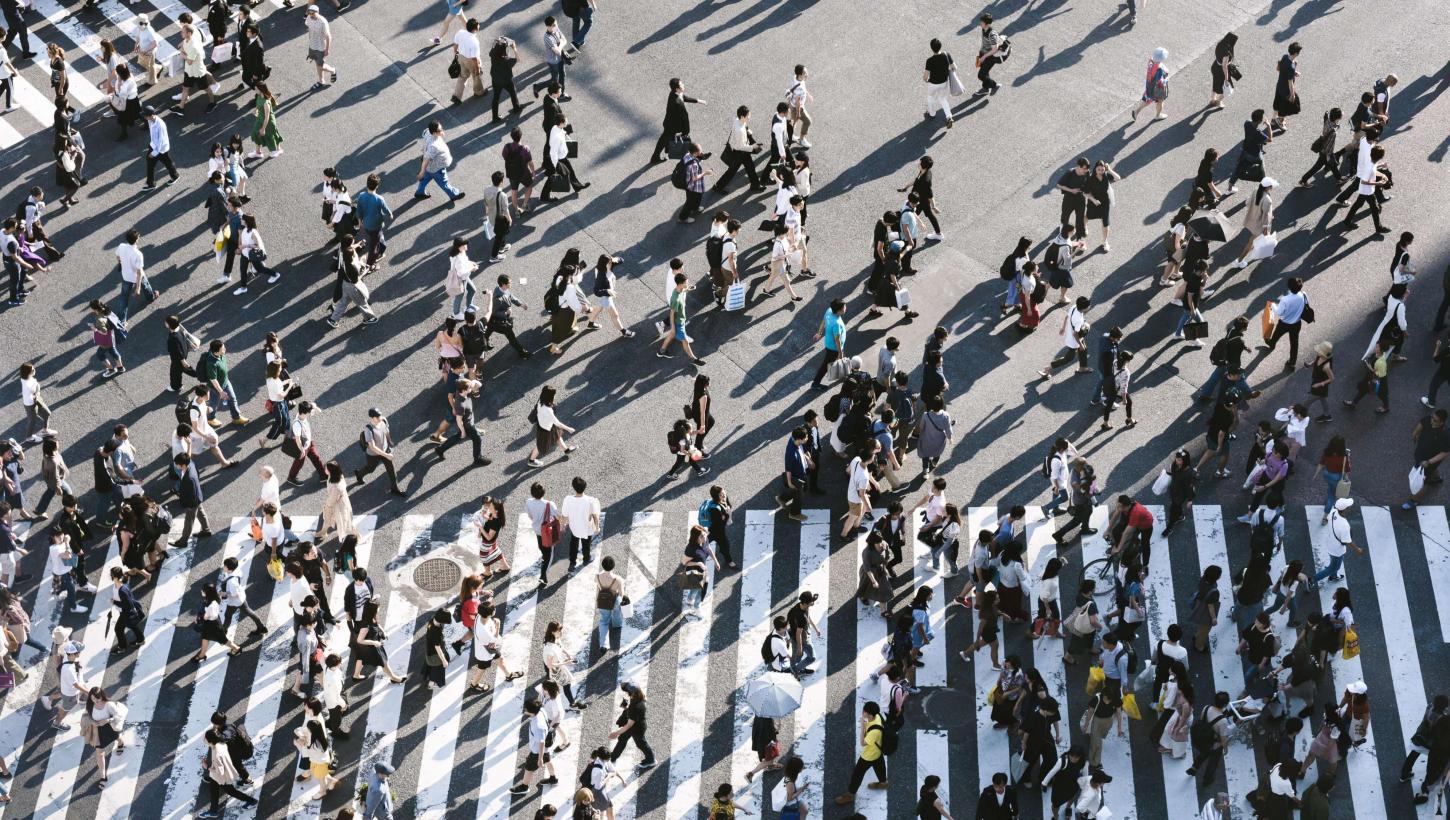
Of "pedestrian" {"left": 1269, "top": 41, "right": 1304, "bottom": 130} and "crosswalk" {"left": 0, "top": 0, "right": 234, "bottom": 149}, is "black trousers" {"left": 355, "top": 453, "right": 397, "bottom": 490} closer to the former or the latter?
"crosswalk" {"left": 0, "top": 0, "right": 234, "bottom": 149}

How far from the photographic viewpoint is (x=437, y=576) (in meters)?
27.1

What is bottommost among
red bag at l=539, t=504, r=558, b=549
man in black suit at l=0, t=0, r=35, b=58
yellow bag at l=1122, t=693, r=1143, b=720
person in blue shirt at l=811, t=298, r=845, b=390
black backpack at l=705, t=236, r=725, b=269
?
yellow bag at l=1122, t=693, r=1143, b=720

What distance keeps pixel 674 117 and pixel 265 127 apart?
7512mm

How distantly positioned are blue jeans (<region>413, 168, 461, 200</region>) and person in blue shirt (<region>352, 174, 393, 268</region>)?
47.2 inches

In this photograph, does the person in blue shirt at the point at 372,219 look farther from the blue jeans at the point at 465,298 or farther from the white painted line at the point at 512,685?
the white painted line at the point at 512,685

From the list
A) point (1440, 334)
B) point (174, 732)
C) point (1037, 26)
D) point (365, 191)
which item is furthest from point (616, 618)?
point (1037, 26)

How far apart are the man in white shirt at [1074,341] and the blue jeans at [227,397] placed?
1275 centimetres

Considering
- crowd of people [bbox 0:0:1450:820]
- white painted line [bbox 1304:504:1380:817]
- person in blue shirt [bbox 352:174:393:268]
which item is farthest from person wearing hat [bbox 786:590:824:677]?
Result: person in blue shirt [bbox 352:174:393:268]

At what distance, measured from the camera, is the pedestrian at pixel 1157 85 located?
3397cm

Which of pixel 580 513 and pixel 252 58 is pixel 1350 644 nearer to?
Result: pixel 580 513

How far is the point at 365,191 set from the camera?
31844 mm

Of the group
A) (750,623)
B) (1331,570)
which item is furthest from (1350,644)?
(750,623)

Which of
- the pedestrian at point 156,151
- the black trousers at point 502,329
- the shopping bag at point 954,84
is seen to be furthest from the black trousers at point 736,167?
the pedestrian at point 156,151

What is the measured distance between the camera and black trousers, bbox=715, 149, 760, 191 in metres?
33.2
